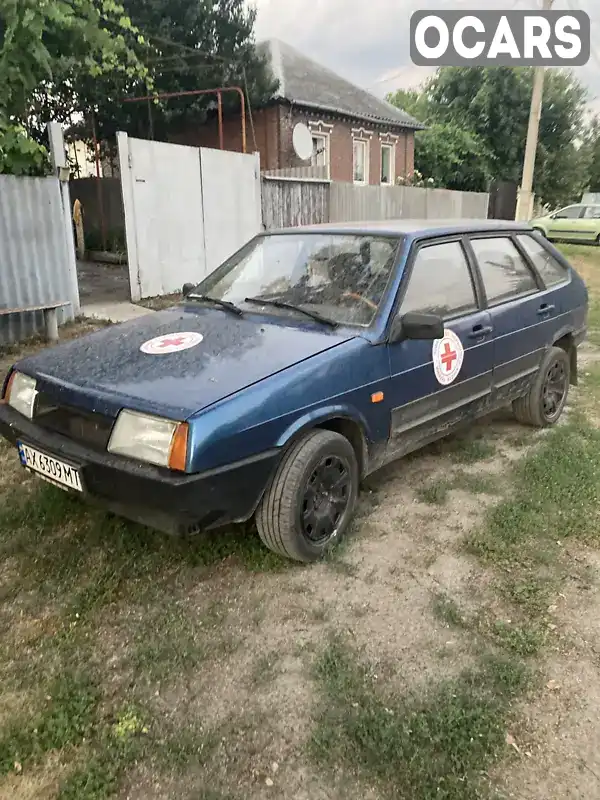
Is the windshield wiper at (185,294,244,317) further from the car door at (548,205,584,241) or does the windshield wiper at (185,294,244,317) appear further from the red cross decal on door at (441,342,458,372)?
the car door at (548,205,584,241)

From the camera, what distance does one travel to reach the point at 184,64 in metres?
16.6

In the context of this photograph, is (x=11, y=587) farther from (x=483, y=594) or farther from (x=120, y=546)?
(x=483, y=594)

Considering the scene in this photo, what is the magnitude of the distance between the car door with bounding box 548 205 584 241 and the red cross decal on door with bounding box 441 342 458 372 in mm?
19990

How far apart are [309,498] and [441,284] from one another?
157cm

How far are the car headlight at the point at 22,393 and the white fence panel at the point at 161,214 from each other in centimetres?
629

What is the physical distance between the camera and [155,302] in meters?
9.46

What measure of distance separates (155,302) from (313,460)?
710 cm

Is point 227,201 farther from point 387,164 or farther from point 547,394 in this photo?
point 387,164

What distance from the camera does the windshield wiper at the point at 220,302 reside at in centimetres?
361

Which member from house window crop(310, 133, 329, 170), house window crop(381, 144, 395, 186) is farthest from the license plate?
house window crop(381, 144, 395, 186)

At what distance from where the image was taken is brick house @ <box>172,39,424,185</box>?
19.9 meters

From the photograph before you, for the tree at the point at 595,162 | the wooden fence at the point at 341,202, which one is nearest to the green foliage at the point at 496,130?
the wooden fence at the point at 341,202

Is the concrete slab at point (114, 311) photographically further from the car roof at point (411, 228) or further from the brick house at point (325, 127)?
the brick house at point (325, 127)

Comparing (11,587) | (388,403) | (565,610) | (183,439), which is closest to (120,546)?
(11,587)
